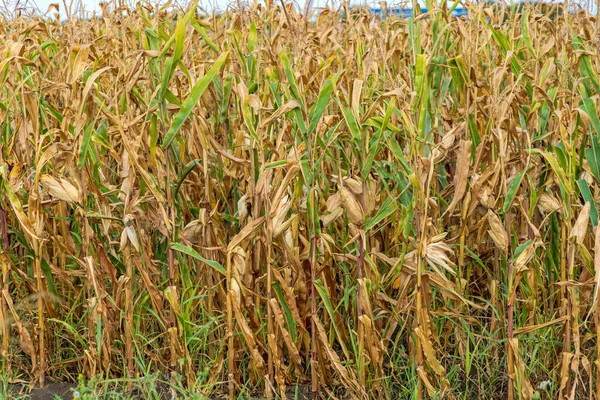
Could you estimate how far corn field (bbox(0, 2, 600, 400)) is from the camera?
221 cm

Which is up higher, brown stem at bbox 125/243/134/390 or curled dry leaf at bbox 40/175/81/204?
curled dry leaf at bbox 40/175/81/204

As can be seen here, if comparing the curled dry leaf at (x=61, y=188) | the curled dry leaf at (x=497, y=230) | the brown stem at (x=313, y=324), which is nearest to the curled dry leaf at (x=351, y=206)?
the brown stem at (x=313, y=324)

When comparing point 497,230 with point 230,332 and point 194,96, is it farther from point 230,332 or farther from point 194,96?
point 194,96

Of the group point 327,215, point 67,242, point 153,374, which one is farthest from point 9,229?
point 327,215

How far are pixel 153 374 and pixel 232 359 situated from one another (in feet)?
→ 0.96

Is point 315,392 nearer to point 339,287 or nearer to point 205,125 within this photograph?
point 339,287

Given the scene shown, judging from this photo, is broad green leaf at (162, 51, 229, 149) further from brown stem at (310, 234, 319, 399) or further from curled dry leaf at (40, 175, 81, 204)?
brown stem at (310, 234, 319, 399)

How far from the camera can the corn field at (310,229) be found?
2205mm

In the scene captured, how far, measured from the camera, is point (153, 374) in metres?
2.47

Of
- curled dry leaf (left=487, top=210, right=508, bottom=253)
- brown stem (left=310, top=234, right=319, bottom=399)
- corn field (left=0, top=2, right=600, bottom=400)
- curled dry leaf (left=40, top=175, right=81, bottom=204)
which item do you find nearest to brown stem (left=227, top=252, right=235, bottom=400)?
corn field (left=0, top=2, right=600, bottom=400)

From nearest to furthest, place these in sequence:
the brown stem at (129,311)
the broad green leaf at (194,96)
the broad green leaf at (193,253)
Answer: the broad green leaf at (194,96), the broad green leaf at (193,253), the brown stem at (129,311)

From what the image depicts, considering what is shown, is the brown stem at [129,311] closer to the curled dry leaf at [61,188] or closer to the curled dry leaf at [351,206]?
the curled dry leaf at [61,188]

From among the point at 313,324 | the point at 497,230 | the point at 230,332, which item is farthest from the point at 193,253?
the point at 497,230

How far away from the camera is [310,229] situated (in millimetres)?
2334
